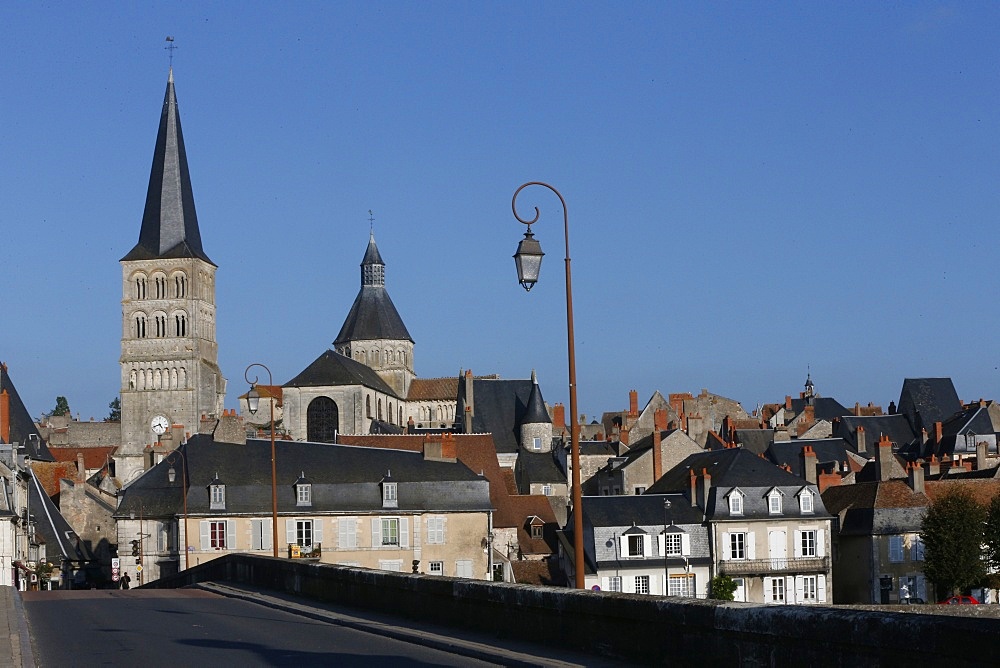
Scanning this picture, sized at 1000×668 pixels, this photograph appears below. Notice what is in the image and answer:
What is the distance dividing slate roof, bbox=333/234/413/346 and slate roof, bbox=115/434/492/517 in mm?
83413

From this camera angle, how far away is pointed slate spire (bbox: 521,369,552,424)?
108625 mm

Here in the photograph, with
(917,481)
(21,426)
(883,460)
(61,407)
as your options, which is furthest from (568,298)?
(61,407)

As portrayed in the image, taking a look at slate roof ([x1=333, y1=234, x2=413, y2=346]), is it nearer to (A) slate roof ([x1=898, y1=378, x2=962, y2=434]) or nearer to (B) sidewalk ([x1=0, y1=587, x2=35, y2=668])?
(A) slate roof ([x1=898, y1=378, x2=962, y2=434])

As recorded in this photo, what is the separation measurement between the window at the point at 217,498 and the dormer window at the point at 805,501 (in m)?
23.9

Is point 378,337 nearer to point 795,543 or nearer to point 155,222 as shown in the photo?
point 155,222

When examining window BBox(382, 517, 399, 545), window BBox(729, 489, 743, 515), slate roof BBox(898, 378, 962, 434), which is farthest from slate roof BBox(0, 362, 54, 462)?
slate roof BBox(898, 378, 962, 434)

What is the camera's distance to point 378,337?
142 meters

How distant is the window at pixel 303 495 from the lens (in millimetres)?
55281

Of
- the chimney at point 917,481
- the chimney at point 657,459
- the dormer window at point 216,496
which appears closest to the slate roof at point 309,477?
the dormer window at point 216,496

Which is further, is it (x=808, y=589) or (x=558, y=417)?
(x=558, y=417)

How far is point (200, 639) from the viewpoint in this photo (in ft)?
47.9

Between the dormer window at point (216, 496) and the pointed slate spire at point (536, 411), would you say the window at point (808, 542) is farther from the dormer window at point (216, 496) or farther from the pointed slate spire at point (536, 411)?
the pointed slate spire at point (536, 411)

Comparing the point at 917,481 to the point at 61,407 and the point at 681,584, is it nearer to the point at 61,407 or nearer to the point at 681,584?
the point at 681,584

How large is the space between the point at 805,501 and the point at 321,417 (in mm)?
61585
